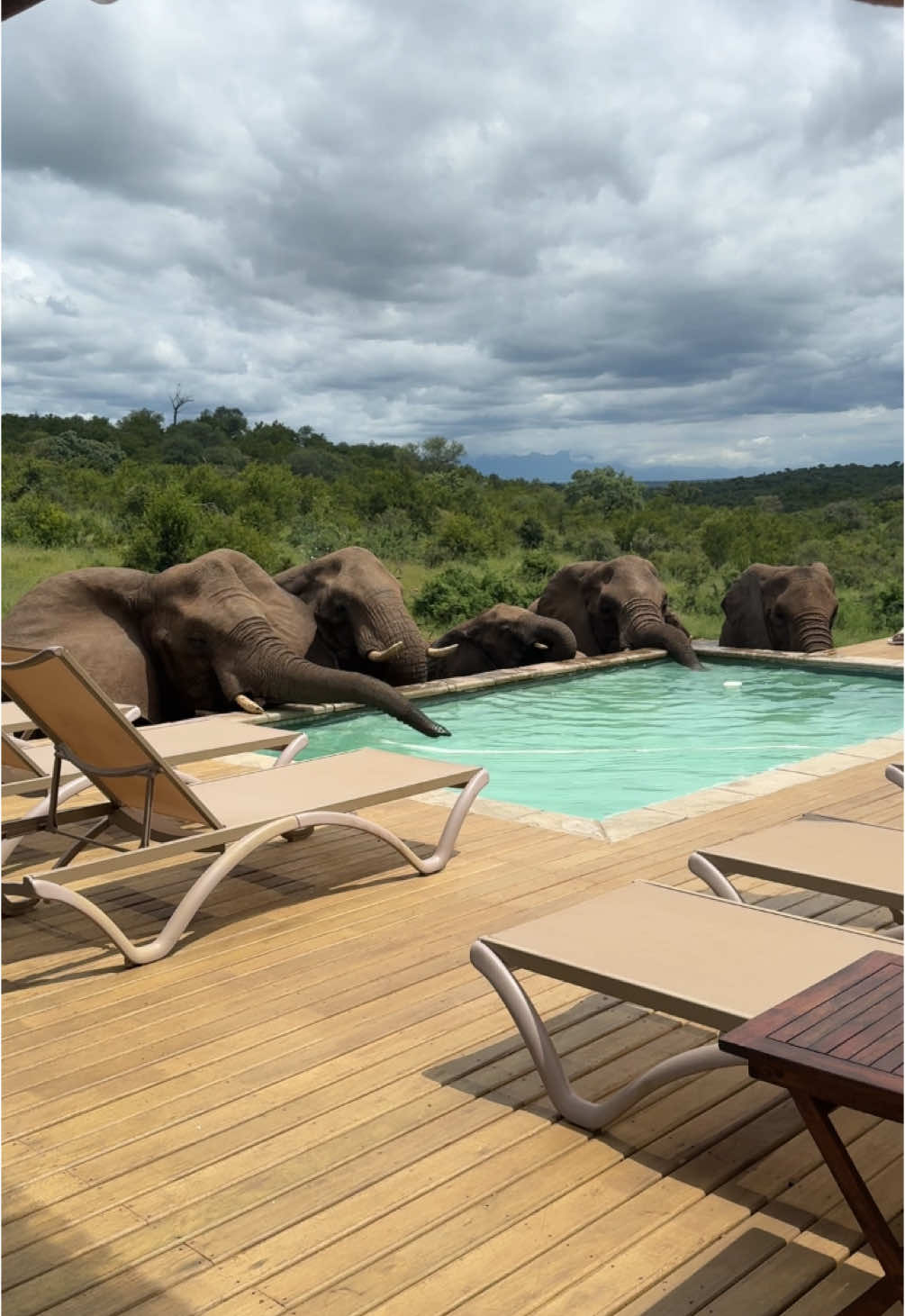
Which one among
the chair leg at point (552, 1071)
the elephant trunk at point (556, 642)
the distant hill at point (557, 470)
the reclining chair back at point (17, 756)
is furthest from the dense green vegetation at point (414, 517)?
the chair leg at point (552, 1071)

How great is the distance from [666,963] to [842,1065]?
827mm

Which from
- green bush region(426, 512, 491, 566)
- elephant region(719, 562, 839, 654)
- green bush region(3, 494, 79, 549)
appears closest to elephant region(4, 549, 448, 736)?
elephant region(719, 562, 839, 654)

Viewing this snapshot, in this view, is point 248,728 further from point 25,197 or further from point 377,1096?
point 25,197

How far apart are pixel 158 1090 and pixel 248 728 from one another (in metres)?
2.71

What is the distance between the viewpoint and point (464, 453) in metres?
54.3

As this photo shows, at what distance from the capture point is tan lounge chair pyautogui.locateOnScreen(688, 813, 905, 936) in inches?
125

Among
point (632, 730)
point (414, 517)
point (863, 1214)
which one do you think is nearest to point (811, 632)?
point (632, 730)

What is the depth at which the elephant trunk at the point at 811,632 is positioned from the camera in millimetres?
13727

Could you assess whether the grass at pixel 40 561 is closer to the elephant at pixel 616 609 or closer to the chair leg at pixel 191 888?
the elephant at pixel 616 609

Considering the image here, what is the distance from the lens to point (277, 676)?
9516 mm

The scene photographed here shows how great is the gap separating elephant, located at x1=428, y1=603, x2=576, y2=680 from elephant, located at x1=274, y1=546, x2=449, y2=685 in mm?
1941

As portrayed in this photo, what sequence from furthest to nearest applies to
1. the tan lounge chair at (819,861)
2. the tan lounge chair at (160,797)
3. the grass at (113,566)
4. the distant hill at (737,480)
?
the distant hill at (737,480)
the grass at (113,566)
the tan lounge chair at (160,797)
the tan lounge chair at (819,861)

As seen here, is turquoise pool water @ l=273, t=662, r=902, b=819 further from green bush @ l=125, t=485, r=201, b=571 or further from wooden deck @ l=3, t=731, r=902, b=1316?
green bush @ l=125, t=485, r=201, b=571

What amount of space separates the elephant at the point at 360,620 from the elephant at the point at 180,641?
982 mm
